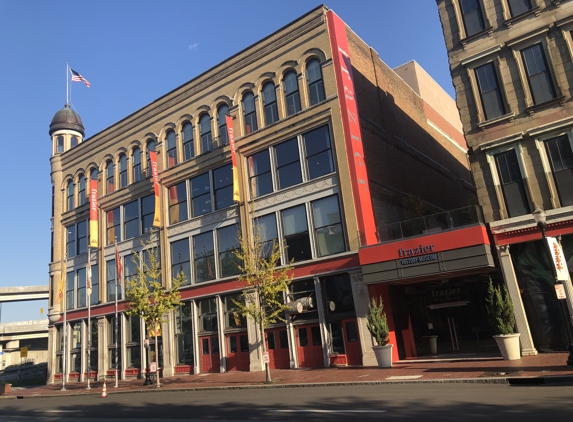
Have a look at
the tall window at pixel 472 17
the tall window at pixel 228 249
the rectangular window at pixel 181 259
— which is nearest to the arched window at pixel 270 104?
the tall window at pixel 228 249

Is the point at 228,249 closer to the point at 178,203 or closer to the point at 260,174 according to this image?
the point at 260,174

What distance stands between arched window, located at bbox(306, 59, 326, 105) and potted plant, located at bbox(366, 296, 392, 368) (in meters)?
12.4

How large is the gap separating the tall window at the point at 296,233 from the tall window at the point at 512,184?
10450 millimetres

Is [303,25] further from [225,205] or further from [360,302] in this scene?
[360,302]

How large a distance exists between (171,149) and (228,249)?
9.71 m

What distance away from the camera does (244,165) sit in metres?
29.7

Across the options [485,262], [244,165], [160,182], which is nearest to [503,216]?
[485,262]

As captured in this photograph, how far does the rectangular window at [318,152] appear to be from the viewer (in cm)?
2659

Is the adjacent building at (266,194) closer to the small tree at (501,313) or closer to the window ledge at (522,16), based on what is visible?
the small tree at (501,313)

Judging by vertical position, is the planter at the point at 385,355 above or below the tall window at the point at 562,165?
below

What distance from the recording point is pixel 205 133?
3272 centimetres

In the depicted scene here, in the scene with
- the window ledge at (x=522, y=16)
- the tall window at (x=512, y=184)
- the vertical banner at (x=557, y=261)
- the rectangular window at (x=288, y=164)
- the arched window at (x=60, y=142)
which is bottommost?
the vertical banner at (x=557, y=261)

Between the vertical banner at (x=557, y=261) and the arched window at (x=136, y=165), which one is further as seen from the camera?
the arched window at (x=136, y=165)

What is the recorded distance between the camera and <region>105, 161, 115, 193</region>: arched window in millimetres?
38906
